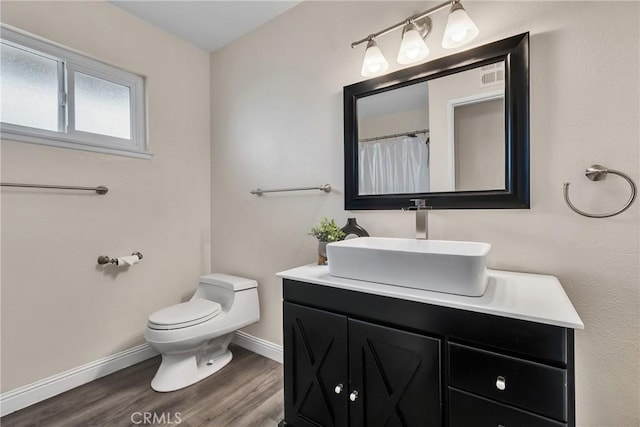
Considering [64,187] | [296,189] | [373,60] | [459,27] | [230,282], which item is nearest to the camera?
[459,27]

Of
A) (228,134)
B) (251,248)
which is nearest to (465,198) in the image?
(251,248)

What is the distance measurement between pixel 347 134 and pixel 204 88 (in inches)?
60.8

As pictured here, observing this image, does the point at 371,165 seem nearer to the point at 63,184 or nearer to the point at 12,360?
the point at 63,184

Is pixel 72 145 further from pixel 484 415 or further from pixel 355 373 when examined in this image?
pixel 484 415

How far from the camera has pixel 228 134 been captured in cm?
237

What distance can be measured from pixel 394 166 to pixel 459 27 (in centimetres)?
65

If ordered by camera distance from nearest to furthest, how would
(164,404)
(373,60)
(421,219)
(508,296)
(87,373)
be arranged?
(508,296), (421,219), (373,60), (164,404), (87,373)

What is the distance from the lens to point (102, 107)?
1962 millimetres

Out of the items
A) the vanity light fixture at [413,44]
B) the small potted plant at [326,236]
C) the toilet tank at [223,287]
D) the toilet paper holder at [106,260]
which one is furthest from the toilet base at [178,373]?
the vanity light fixture at [413,44]

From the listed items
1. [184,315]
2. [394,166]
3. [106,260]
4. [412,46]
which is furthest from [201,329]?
[412,46]

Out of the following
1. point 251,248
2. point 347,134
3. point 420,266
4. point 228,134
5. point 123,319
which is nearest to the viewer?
point 420,266

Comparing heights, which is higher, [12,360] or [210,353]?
[12,360]

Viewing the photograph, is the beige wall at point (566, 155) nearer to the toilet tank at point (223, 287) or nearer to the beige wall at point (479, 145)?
the beige wall at point (479, 145)

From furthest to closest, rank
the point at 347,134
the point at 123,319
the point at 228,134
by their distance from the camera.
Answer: the point at 228,134 < the point at 123,319 < the point at 347,134
